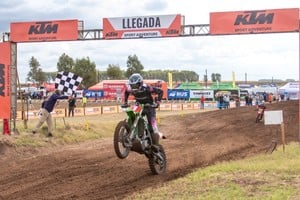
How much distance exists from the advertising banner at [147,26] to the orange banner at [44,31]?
5.50 ft

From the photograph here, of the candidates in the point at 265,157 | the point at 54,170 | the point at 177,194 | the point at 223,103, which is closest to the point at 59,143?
the point at 54,170

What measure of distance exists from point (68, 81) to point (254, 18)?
7.42 metres

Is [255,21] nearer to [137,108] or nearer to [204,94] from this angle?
[137,108]

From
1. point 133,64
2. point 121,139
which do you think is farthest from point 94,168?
point 133,64

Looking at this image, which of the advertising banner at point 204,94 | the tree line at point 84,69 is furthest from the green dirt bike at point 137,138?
the tree line at point 84,69

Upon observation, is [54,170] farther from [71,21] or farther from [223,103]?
[223,103]

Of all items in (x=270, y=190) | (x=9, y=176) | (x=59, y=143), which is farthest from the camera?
(x=59, y=143)

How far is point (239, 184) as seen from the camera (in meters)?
8.49

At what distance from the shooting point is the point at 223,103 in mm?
49938

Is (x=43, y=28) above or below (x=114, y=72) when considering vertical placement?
below

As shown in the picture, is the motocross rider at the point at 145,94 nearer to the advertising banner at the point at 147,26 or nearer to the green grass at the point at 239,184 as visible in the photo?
the green grass at the point at 239,184

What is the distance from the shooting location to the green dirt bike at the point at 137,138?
991cm

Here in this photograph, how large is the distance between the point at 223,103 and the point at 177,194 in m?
42.4

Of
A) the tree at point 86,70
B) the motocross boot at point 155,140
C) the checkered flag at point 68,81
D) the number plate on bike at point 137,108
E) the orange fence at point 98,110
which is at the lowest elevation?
the orange fence at point 98,110
